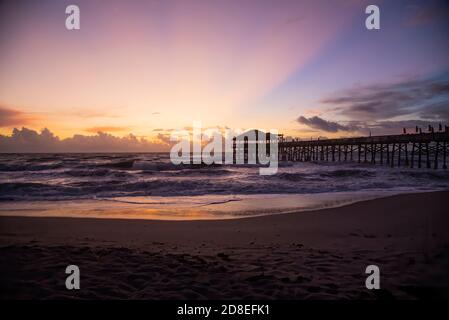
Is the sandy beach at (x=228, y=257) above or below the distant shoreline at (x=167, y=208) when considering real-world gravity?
above

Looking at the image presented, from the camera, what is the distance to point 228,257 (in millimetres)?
5262

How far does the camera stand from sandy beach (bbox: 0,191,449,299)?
396cm

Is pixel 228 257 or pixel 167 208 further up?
pixel 228 257

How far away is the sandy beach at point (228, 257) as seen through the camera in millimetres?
3965

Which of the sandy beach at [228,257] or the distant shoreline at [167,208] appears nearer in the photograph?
the sandy beach at [228,257]

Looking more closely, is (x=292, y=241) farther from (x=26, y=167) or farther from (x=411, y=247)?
(x=26, y=167)

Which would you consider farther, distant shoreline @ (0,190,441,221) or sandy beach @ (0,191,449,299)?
distant shoreline @ (0,190,441,221)

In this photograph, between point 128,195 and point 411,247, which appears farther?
point 128,195

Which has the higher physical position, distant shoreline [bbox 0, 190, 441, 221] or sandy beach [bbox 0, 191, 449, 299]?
sandy beach [bbox 0, 191, 449, 299]

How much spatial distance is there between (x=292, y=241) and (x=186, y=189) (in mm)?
11407

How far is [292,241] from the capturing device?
6359 mm

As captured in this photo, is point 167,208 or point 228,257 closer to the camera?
point 228,257

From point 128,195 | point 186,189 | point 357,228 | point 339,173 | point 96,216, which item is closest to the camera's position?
point 357,228
